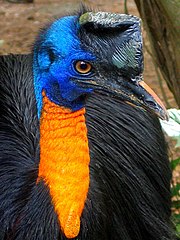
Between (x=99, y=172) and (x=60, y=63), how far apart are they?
63 cm

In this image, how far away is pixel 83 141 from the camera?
2.28 metres

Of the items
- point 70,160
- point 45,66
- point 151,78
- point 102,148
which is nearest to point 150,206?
point 102,148

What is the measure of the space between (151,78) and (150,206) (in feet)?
9.14

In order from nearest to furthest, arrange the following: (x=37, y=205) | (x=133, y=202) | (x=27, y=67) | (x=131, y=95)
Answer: (x=131, y=95) → (x=37, y=205) → (x=133, y=202) → (x=27, y=67)

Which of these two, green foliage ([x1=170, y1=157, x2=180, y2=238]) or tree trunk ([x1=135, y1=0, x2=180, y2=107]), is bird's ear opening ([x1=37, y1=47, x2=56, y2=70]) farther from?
green foliage ([x1=170, y1=157, x2=180, y2=238])

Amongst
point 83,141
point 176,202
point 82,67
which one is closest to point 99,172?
point 83,141

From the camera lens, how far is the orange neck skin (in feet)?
7.40

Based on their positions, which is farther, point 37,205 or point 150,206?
point 150,206

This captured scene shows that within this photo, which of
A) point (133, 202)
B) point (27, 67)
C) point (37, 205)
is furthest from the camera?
point (27, 67)

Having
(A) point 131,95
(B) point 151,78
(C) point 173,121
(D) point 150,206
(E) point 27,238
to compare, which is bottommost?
(B) point 151,78

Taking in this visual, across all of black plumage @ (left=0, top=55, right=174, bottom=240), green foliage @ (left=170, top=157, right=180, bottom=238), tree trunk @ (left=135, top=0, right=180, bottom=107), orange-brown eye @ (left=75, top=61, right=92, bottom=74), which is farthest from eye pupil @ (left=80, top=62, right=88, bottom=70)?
green foliage @ (left=170, top=157, right=180, bottom=238)

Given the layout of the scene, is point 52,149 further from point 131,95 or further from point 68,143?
point 131,95

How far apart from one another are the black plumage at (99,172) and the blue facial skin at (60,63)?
0.31 meters

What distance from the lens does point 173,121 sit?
2.47m
